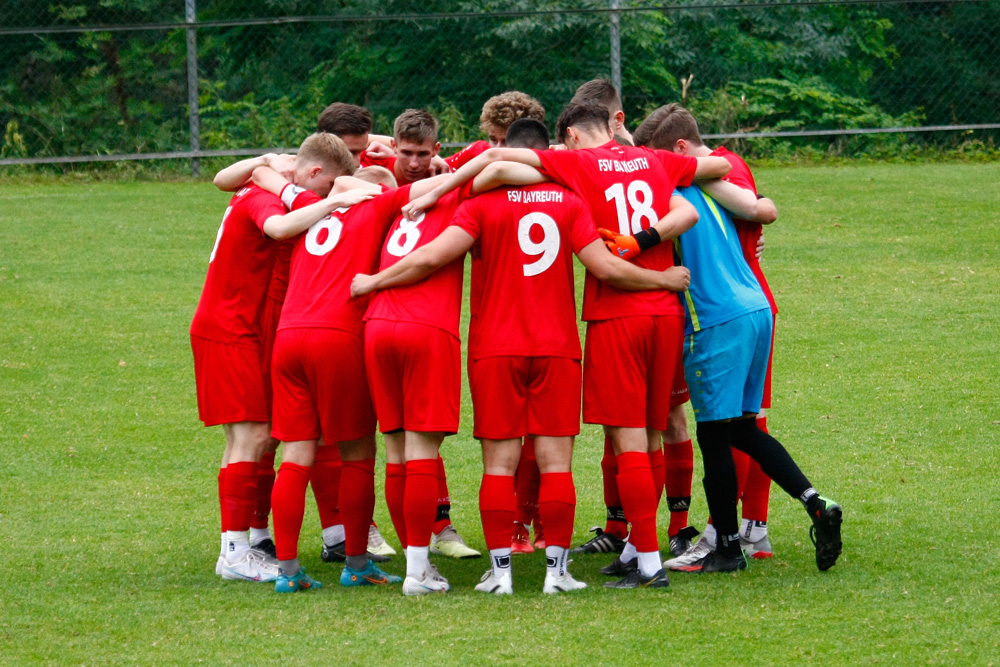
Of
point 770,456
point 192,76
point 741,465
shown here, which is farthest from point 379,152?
point 192,76

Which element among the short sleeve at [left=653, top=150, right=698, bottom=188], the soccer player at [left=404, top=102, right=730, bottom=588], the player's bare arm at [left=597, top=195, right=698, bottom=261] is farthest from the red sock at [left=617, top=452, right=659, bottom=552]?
the short sleeve at [left=653, top=150, right=698, bottom=188]

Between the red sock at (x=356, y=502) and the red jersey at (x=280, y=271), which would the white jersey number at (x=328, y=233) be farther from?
the red sock at (x=356, y=502)

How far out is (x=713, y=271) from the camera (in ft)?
17.7

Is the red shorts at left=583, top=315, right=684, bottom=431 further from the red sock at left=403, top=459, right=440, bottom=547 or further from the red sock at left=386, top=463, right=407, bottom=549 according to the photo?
the red sock at left=386, top=463, right=407, bottom=549

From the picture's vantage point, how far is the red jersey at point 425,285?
512cm

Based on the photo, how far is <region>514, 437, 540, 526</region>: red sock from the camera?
606 centimetres

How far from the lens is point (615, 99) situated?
6203 millimetres

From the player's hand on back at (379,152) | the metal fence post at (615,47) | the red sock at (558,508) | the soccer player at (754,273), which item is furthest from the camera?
the metal fence post at (615,47)

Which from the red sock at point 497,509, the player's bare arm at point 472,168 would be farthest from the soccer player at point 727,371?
the red sock at point 497,509

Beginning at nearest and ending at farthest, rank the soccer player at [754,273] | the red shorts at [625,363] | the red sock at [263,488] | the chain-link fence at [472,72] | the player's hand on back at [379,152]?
the red shorts at [625,363]
the soccer player at [754,273]
the red sock at [263,488]
the player's hand on back at [379,152]
the chain-link fence at [472,72]

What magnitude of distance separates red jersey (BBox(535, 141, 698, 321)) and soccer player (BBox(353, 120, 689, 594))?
0.28 feet

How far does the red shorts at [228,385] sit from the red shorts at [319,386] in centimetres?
35

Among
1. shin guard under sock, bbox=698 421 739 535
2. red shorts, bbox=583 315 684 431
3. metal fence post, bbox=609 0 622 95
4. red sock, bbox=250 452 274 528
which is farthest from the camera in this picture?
metal fence post, bbox=609 0 622 95

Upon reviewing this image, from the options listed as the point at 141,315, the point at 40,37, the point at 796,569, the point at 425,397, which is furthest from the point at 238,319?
the point at 40,37
